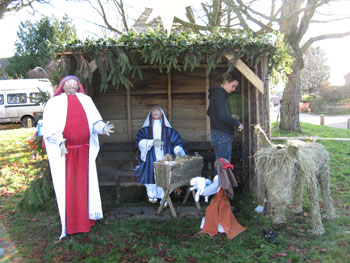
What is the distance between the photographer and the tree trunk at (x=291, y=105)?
10.7 metres

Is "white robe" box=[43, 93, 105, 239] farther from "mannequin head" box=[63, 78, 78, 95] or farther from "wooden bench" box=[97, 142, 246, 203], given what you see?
"wooden bench" box=[97, 142, 246, 203]

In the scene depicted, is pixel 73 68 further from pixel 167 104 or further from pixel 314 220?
pixel 314 220

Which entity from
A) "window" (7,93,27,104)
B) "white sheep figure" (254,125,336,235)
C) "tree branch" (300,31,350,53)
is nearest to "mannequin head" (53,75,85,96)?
"white sheep figure" (254,125,336,235)

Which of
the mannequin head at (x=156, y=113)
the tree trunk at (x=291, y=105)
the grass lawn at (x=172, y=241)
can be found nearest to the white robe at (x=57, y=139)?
the grass lawn at (x=172, y=241)

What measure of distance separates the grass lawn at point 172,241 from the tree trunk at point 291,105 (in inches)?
235

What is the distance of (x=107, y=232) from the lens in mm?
4207

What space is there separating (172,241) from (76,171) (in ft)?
5.38

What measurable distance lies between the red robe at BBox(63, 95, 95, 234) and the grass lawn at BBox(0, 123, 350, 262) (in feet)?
0.71

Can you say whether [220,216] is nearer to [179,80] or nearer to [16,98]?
[179,80]

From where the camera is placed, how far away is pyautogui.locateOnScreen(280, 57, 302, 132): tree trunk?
35.1ft

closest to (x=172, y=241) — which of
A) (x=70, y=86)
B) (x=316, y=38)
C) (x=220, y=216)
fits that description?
(x=220, y=216)

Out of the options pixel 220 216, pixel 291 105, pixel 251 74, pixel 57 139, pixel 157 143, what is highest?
pixel 251 74

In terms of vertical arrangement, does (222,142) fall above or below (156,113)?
below

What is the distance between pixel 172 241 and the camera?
3.91 m
